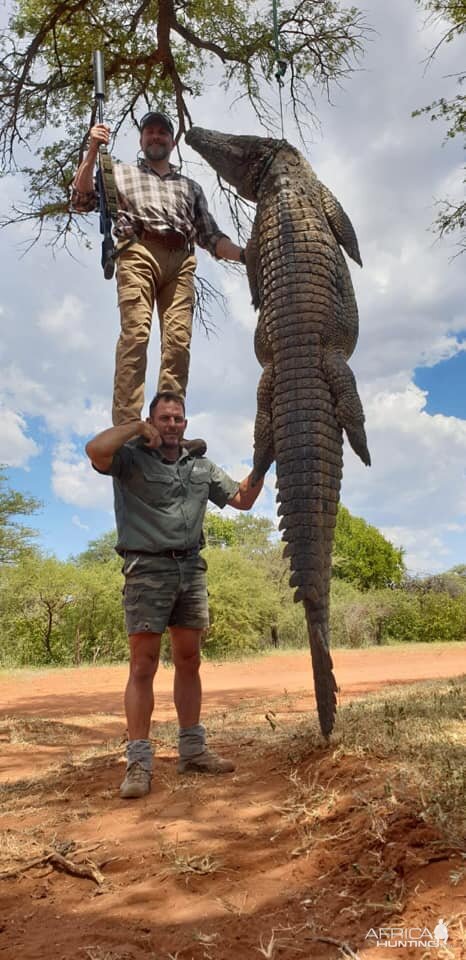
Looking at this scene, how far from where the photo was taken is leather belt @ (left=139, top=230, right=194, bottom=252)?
4863 mm

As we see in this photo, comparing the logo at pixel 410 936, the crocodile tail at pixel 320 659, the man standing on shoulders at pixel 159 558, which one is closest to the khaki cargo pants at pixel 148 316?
the man standing on shoulders at pixel 159 558

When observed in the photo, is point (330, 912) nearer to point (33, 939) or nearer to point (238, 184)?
point (33, 939)

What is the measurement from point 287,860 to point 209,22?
919 cm

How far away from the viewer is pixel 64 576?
20781 mm

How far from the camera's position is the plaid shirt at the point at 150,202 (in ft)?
15.8

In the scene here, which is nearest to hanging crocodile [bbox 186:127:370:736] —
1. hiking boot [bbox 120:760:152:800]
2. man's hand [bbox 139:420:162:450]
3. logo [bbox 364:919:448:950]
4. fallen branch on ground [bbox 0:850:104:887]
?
man's hand [bbox 139:420:162:450]

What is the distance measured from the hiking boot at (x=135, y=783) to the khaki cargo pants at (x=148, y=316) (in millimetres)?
1972

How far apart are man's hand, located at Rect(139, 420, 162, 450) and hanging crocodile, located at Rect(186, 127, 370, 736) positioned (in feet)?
1.93

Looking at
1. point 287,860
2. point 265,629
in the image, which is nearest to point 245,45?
point 287,860

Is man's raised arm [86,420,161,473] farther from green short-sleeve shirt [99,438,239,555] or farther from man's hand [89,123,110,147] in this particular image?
man's hand [89,123,110,147]

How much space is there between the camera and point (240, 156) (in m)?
4.43

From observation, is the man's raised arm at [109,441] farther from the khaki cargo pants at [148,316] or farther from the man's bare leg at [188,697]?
the man's bare leg at [188,697]

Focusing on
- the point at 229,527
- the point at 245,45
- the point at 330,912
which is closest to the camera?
the point at 330,912

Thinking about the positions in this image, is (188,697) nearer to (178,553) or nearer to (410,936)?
(178,553)
